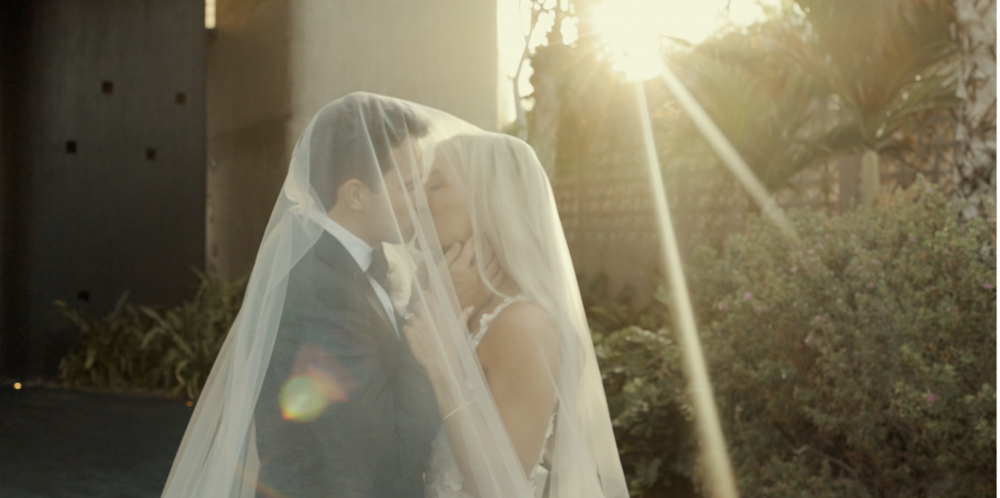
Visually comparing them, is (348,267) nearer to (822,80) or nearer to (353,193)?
(353,193)

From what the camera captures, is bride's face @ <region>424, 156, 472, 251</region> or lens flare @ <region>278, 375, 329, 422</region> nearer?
lens flare @ <region>278, 375, 329, 422</region>

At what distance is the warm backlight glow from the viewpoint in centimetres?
761

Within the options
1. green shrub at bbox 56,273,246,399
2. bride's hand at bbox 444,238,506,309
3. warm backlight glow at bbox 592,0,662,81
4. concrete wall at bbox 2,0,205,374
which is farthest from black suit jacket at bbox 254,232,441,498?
concrete wall at bbox 2,0,205,374

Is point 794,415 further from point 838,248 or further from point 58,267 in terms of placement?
point 58,267

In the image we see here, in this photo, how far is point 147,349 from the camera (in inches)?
286

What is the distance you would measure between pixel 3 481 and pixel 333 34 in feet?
14.0

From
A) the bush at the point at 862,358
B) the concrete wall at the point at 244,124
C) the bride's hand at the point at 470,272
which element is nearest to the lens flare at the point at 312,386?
the bride's hand at the point at 470,272

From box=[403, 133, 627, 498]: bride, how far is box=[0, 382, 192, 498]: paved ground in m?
3.29

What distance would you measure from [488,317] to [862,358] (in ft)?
7.00

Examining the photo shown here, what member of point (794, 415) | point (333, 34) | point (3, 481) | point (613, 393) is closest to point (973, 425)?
point (794, 415)

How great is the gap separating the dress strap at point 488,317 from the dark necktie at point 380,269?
0.23 meters

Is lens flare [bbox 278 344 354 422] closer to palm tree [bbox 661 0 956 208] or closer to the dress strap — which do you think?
the dress strap

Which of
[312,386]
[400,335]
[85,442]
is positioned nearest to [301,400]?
[312,386]

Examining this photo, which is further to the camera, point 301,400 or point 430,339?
point 430,339
